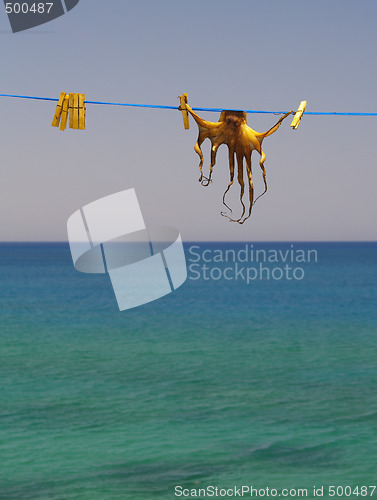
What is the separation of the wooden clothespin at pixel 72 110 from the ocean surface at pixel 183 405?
16397mm

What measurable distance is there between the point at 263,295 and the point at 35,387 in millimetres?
70745

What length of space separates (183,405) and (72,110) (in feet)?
90.9

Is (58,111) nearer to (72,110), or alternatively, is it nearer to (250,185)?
(72,110)

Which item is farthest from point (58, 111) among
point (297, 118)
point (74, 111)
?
point (297, 118)

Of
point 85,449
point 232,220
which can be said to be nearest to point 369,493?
point 85,449

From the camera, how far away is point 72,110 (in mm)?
9469

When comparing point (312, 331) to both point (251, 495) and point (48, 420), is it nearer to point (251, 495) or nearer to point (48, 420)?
point (48, 420)

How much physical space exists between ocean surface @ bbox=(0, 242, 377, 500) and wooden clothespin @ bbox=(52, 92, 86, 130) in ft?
53.8

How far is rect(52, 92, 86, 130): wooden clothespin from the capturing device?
9414 mm

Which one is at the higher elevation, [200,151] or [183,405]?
[200,151]

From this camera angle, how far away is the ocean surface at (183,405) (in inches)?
985

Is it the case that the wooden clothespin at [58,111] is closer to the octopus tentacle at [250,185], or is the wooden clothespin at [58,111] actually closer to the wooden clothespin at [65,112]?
the wooden clothespin at [65,112]

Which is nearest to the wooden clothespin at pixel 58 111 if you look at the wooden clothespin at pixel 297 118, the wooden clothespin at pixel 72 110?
the wooden clothespin at pixel 72 110

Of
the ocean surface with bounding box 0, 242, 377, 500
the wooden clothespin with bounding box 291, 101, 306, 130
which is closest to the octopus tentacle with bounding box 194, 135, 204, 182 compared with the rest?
the wooden clothespin with bounding box 291, 101, 306, 130
